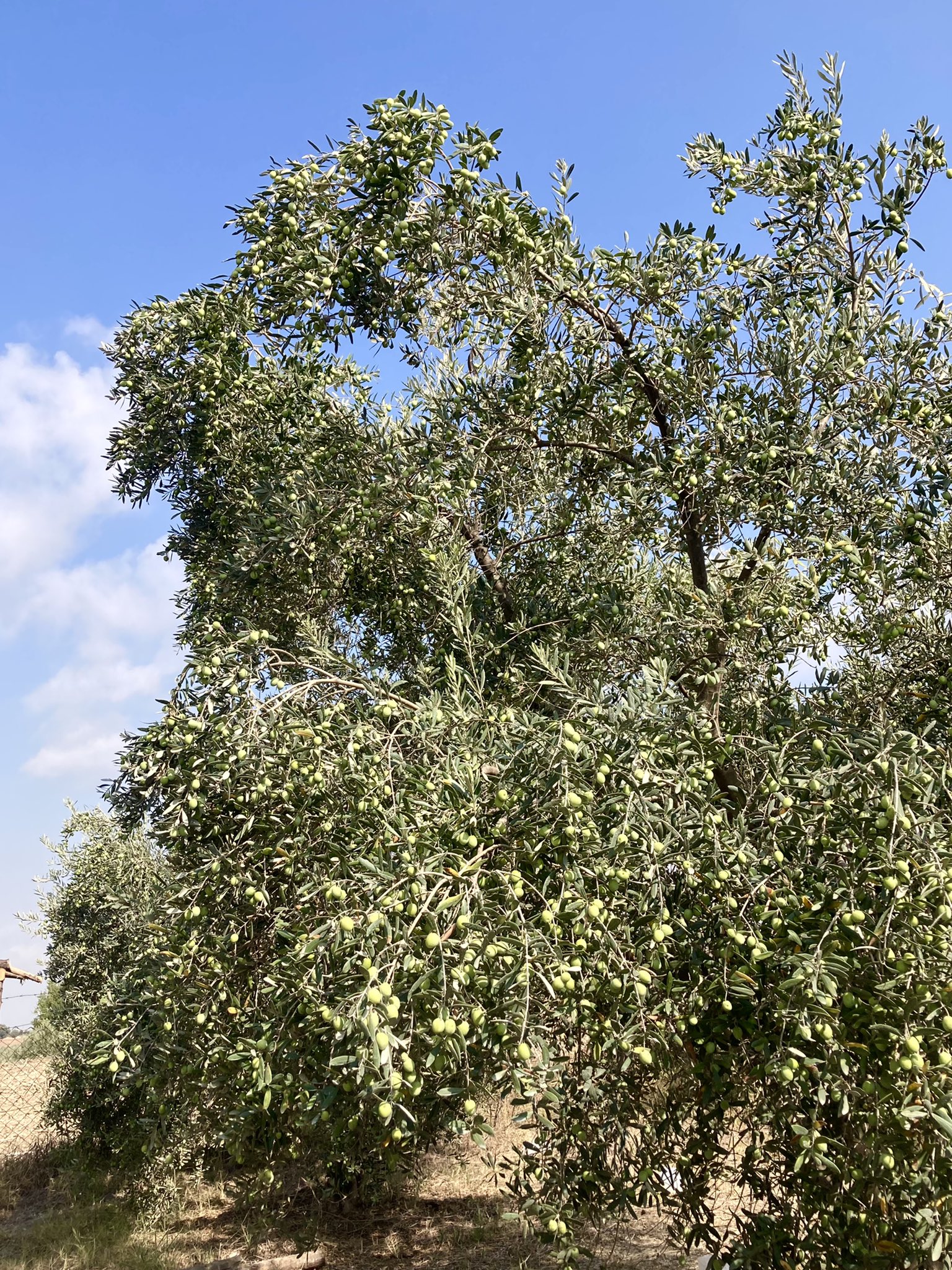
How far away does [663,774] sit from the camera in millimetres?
4047

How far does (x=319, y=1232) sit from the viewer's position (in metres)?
9.30

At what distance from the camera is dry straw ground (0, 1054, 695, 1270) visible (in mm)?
8625

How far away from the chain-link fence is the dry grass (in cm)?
105

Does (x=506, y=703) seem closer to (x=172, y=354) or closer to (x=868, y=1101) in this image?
(x=868, y=1101)

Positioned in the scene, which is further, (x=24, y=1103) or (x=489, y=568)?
(x=24, y=1103)

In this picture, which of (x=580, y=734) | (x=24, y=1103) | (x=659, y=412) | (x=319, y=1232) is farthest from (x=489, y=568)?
(x=24, y=1103)

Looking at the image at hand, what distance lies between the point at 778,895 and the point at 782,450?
230 centimetres

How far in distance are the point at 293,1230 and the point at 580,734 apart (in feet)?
28.0

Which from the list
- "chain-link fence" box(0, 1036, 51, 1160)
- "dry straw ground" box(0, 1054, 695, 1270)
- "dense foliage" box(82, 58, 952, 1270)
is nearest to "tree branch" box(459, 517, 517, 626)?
"dense foliage" box(82, 58, 952, 1270)

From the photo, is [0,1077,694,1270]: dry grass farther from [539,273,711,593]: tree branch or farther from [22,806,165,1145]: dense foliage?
[539,273,711,593]: tree branch

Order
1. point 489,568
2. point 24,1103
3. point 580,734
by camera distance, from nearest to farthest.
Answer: point 580,734
point 489,568
point 24,1103

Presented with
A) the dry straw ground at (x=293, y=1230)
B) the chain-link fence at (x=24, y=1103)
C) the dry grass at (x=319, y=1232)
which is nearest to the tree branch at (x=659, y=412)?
the dry straw ground at (x=293, y=1230)

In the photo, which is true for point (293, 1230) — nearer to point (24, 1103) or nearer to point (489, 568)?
point (24, 1103)

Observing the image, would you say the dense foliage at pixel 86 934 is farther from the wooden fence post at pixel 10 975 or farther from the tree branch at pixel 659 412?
the tree branch at pixel 659 412
